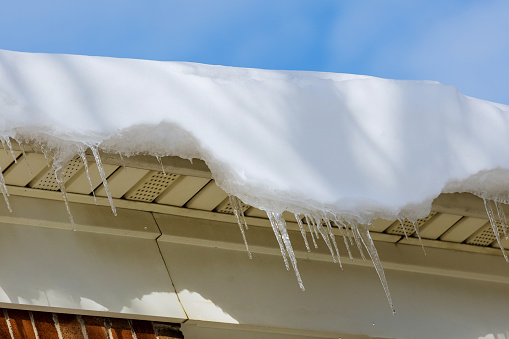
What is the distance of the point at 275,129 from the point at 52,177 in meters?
1.05

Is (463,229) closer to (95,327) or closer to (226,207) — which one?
(226,207)

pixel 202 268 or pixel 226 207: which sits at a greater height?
pixel 226 207

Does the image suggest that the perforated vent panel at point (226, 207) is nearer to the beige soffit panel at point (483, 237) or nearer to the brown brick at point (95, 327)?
the brown brick at point (95, 327)

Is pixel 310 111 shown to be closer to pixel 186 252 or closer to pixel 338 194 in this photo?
pixel 338 194

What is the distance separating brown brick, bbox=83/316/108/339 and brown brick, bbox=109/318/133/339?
4 cm

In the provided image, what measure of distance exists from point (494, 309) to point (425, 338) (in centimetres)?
54

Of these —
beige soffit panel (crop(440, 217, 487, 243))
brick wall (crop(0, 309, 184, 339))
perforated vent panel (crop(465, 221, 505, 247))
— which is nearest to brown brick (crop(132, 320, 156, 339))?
brick wall (crop(0, 309, 184, 339))

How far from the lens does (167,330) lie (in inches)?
145

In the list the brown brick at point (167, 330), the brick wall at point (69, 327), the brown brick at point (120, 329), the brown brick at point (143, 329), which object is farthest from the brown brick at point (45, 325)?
the brown brick at point (167, 330)

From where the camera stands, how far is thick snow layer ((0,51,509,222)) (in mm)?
2754

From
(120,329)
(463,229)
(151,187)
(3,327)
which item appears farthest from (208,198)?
(463,229)

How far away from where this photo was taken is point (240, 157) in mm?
2846

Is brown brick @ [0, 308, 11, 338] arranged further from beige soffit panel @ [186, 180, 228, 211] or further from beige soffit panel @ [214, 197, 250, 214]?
beige soffit panel @ [214, 197, 250, 214]

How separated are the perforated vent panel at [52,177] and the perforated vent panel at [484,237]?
86.9 inches
